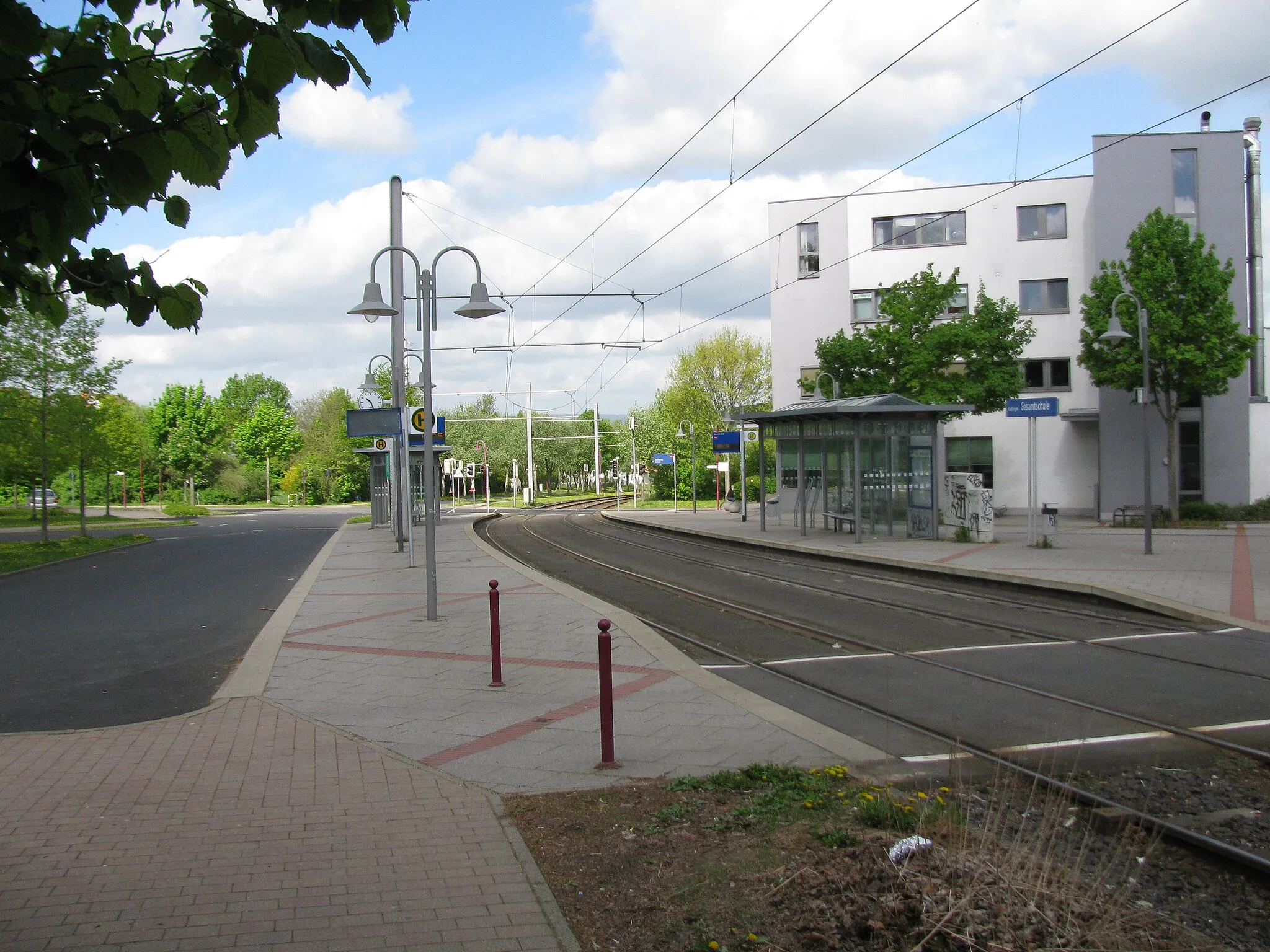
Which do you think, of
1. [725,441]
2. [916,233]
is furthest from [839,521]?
[916,233]

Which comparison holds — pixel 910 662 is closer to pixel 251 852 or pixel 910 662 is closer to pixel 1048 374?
pixel 251 852

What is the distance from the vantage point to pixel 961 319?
33.0 meters

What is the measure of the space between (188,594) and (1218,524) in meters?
25.9

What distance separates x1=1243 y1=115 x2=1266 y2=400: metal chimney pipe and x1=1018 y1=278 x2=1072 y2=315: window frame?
5925mm

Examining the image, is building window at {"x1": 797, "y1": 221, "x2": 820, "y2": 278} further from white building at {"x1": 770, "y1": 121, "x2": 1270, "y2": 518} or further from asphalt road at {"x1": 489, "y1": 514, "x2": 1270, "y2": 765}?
asphalt road at {"x1": 489, "y1": 514, "x2": 1270, "y2": 765}

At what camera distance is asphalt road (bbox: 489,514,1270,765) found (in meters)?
7.08

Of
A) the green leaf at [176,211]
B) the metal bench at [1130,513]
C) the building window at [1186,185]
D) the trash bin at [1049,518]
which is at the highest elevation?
the building window at [1186,185]

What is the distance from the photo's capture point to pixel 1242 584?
1474 cm

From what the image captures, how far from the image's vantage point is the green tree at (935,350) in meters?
32.5

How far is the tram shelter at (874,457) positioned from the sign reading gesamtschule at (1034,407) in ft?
7.19

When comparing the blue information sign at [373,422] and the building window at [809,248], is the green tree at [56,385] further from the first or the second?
the building window at [809,248]

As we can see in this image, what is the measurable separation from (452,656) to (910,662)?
443cm

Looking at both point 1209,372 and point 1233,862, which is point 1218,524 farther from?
point 1233,862

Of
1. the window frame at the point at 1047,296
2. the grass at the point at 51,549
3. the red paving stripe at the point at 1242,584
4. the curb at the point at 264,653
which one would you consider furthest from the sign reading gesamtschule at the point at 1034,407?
the grass at the point at 51,549
